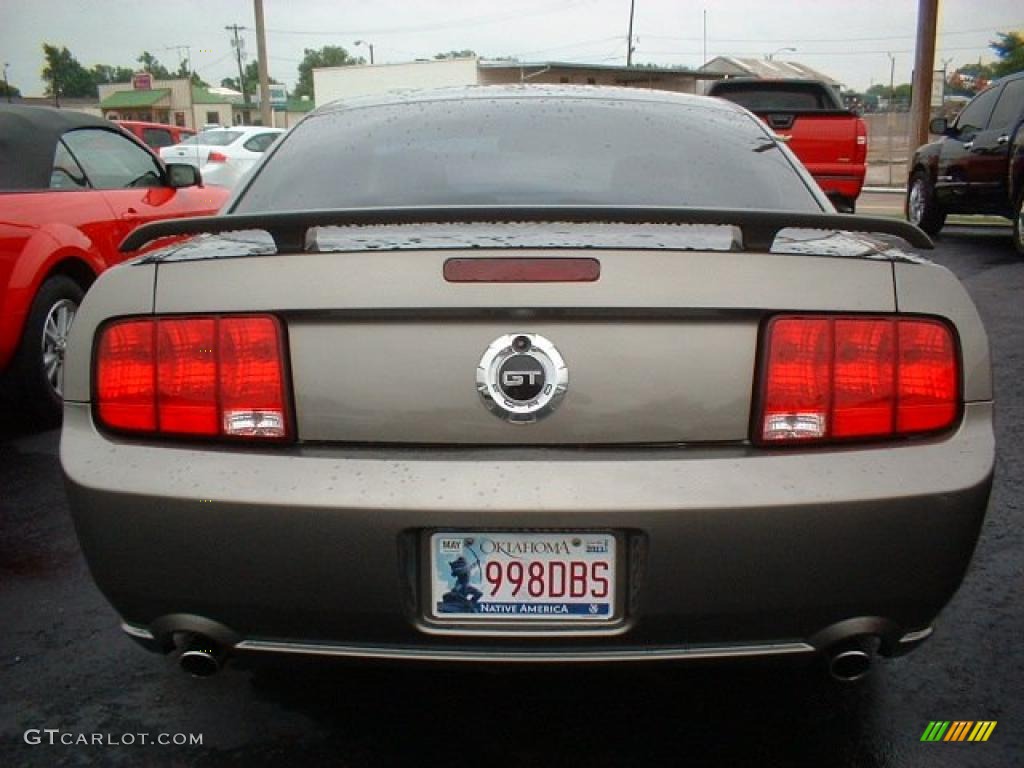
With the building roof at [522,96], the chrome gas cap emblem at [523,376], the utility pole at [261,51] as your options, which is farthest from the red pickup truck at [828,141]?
the utility pole at [261,51]

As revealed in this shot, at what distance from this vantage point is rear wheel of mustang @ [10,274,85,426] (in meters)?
4.50

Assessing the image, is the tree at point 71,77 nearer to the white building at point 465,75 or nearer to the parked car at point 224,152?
the white building at point 465,75

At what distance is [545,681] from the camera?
241 centimetres

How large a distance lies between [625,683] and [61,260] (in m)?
3.56

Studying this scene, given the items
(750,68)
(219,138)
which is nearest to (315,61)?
(750,68)

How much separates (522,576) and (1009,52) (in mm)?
78249

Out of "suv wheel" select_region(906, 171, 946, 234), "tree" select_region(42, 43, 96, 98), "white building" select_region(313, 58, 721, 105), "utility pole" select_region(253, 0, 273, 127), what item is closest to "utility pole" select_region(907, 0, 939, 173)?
"suv wheel" select_region(906, 171, 946, 234)

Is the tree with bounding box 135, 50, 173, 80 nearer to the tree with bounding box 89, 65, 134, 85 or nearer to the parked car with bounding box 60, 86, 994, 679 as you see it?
the tree with bounding box 89, 65, 134, 85

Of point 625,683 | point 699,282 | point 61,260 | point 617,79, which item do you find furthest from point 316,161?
point 617,79

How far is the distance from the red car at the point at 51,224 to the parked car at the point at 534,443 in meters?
2.79

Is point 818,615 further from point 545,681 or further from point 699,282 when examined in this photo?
point 545,681

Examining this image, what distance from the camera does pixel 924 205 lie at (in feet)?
40.4

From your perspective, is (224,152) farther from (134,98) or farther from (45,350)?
(134,98)

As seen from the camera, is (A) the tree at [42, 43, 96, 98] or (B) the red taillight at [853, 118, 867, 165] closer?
(B) the red taillight at [853, 118, 867, 165]
